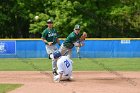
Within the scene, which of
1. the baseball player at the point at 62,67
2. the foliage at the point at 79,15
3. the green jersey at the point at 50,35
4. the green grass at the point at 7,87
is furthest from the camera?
the foliage at the point at 79,15

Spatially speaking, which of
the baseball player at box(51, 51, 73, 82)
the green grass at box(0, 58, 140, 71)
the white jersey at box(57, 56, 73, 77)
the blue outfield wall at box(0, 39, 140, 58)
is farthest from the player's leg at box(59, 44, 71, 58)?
the blue outfield wall at box(0, 39, 140, 58)

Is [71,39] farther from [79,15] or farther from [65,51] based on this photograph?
[79,15]

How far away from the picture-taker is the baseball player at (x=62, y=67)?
47.2 feet

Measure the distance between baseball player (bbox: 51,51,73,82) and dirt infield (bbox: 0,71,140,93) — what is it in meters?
0.25

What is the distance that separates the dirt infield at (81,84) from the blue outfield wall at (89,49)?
1664cm

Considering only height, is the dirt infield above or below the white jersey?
below

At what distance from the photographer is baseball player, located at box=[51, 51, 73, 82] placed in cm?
1439

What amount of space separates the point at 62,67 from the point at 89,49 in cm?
1880

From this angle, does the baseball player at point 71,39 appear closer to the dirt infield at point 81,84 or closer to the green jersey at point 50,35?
the green jersey at point 50,35

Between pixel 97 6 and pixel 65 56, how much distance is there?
30.5 meters

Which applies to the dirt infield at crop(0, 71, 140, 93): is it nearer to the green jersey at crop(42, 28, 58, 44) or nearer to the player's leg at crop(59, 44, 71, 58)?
the player's leg at crop(59, 44, 71, 58)

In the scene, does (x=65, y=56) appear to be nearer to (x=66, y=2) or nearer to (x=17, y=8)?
(x=66, y=2)

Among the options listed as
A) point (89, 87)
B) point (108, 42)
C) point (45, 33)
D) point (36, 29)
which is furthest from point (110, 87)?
point (36, 29)

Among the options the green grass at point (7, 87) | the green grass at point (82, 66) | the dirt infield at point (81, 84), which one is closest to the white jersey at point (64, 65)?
the dirt infield at point (81, 84)
